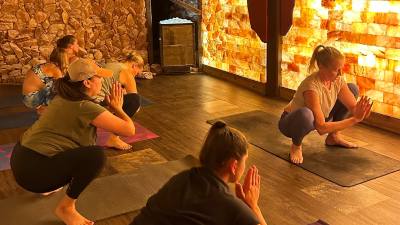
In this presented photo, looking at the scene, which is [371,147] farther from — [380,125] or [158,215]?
[158,215]

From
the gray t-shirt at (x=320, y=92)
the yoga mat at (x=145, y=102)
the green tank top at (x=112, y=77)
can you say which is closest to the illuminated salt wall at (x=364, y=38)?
the gray t-shirt at (x=320, y=92)

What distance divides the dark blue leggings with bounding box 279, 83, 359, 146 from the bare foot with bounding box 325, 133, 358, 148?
17cm

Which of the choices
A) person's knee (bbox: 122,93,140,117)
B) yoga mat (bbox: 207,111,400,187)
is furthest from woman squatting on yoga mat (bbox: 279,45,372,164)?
person's knee (bbox: 122,93,140,117)

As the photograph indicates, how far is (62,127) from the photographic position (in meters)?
2.41

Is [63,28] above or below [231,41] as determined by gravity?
above

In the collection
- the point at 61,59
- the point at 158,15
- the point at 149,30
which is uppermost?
the point at 158,15

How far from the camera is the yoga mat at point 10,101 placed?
5348 millimetres

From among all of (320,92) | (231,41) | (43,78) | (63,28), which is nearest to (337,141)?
(320,92)

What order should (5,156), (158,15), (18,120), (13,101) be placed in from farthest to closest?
(158,15)
(13,101)
(18,120)
(5,156)

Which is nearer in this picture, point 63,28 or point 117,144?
point 117,144

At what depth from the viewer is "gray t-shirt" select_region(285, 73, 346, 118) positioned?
3301mm

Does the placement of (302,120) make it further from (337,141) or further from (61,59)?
(61,59)

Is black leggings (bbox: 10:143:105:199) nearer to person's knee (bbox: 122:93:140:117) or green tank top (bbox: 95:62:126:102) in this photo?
green tank top (bbox: 95:62:126:102)

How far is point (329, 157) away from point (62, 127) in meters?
2.00
